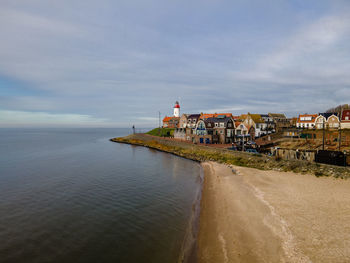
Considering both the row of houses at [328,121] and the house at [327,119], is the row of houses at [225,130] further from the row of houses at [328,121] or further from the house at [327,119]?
the house at [327,119]

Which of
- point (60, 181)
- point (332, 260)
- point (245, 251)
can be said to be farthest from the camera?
point (60, 181)

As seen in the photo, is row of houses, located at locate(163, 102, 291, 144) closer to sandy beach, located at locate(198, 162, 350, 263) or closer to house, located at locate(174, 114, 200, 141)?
house, located at locate(174, 114, 200, 141)

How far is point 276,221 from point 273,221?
0.90ft

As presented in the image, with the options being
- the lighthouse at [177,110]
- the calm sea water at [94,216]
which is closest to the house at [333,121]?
the calm sea water at [94,216]

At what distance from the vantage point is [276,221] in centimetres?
1881

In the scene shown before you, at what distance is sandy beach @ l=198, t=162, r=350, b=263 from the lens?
14.4m

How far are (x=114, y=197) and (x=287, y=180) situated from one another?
27.2 meters

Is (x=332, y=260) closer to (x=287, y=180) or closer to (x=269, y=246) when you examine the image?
(x=269, y=246)

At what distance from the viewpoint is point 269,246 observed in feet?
49.9

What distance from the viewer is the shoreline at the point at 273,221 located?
14.4 metres

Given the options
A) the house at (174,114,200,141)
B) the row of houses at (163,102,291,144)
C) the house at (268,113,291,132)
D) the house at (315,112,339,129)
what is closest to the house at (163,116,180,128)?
the house at (174,114,200,141)

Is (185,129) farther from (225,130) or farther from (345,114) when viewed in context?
(345,114)

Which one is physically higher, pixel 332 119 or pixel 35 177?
pixel 332 119

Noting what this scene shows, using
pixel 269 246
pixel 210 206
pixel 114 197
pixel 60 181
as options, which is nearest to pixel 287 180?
pixel 210 206
